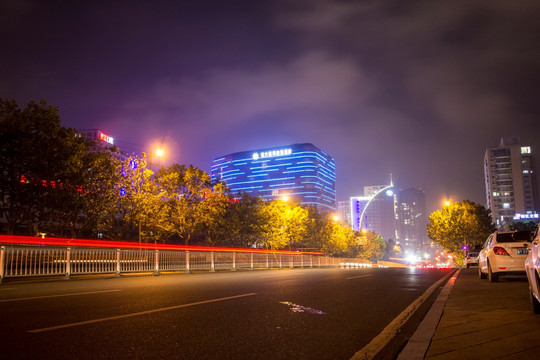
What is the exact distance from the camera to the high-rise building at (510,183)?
168125mm

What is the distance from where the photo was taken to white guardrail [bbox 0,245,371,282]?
14.4m

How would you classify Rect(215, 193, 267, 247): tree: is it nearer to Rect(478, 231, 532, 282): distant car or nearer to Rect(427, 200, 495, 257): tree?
Rect(427, 200, 495, 257): tree

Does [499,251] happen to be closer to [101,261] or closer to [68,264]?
[101,261]

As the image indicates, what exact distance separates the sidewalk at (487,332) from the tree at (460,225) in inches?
2662

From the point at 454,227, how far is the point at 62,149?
64078mm

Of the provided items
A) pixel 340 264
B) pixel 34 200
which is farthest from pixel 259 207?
pixel 34 200

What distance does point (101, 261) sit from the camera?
57.4ft

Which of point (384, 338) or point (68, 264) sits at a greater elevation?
point (68, 264)

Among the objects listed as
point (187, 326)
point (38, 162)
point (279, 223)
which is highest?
point (38, 162)

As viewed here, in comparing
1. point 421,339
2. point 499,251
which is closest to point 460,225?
point 499,251

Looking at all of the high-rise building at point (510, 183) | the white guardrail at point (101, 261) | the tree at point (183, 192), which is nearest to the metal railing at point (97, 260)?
the white guardrail at point (101, 261)

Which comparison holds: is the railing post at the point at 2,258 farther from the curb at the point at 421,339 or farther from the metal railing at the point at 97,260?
the curb at the point at 421,339

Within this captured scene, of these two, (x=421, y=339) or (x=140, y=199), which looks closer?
(x=421, y=339)

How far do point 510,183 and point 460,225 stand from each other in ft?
396
